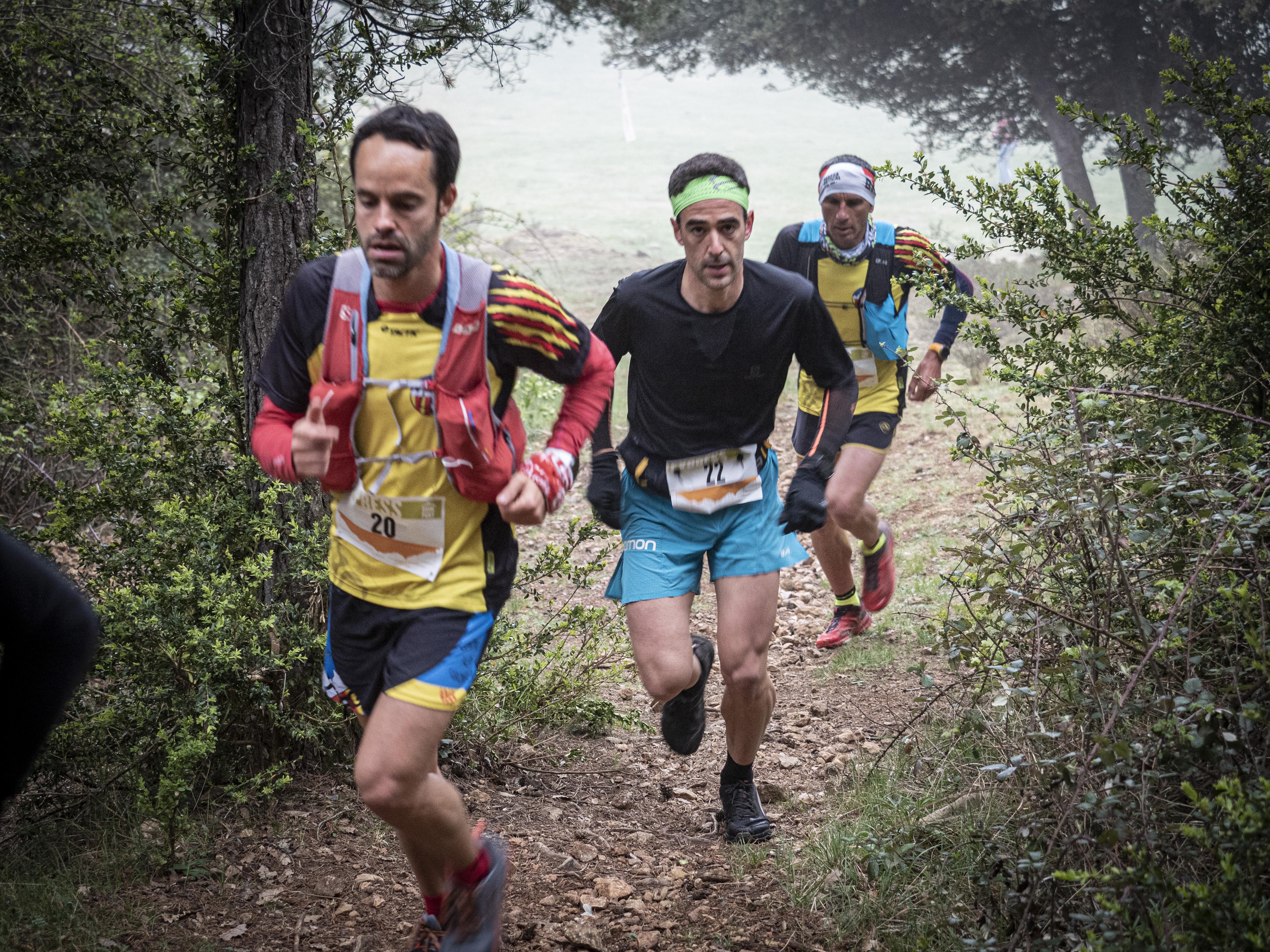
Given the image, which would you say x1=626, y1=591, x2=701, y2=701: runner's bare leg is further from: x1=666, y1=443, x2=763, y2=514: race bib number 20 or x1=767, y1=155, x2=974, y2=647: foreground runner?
x1=767, y1=155, x2=974, y2=647: foreground runner

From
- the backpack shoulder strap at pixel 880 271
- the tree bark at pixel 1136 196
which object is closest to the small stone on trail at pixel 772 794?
the backpack shoulder strap at pixel 880 271

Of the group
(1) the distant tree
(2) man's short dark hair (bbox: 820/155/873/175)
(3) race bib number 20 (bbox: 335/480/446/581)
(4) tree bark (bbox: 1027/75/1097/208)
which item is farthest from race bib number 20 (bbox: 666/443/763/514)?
(4) tree bark (bbox: 1027/75/1097/208)

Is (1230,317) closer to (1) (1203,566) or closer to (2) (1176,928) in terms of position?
(1) (1203,566)

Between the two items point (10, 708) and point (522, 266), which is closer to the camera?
point (10, 708)

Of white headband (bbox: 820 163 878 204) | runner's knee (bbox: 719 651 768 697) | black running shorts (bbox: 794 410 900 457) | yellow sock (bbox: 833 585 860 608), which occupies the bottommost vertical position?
yellow sock (bbox: 833 585 860 608)

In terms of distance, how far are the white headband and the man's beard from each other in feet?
10.7

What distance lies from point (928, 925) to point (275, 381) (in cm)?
245

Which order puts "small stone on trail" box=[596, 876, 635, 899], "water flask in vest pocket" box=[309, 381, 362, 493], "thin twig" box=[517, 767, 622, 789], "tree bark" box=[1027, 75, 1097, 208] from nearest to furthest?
"water flask in vest pocket" box=[309, 381, 362, 493], "small stone on trail" box=[596, 876, 635, 899], "thin twig" box=[517, 767, 622, 789], "tree bark" box=[1027, 75, 1097, 208]

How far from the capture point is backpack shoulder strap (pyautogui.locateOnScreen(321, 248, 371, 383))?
8.71ft

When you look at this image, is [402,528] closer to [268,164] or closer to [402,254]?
[402,254]

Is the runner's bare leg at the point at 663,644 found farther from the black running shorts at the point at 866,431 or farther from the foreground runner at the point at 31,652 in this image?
the foreground runner at the point at 31,652

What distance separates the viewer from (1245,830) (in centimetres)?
197

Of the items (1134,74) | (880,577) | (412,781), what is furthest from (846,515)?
(1134,74)

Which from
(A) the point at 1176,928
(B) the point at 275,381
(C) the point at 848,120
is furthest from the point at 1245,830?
(C) the point at 848,120
